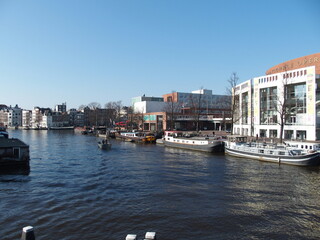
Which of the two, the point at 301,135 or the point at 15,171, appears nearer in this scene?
the point at 15,171

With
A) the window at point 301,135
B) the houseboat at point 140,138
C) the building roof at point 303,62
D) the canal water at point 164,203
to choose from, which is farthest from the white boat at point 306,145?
the houseboat at point 140,138

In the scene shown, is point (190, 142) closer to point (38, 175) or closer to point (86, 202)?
point (38, 175)

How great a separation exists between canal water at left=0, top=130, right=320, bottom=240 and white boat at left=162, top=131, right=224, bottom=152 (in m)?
15.7

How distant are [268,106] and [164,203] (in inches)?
1877

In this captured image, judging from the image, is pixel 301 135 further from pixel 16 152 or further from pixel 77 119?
pixel 77 119

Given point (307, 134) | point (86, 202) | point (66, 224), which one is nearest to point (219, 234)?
point (66, 224)

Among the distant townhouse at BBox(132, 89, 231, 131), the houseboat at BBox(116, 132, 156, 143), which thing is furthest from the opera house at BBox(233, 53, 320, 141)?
the distant townhouse at BBox(132, 89, 231, 131)

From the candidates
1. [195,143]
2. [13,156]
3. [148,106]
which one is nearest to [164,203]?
[13,156]

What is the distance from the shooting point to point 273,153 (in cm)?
3659

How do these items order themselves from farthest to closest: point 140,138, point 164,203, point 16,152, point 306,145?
point 140,138 < point 306,145 < point 16,152 < point 164,203

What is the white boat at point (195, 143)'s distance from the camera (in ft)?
156

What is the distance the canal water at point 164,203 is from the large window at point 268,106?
93.7 feet

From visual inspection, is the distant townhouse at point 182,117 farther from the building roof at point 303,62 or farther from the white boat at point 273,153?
the white boat at point 273,153

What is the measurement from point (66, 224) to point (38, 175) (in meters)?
15.2
